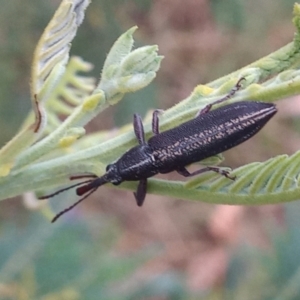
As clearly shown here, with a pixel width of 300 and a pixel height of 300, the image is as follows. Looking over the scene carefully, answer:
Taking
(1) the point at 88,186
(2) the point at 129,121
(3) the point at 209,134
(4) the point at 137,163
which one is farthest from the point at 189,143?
(2) the point at 129,121

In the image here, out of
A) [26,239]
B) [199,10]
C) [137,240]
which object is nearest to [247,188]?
[26,239]

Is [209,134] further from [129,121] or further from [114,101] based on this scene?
[129,121]

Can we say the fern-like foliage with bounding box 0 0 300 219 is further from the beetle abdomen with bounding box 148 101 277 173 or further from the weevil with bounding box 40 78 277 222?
the beetle abdomen with bounding box 148 101 277 173

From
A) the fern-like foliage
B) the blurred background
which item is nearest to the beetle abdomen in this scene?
the fern-like foliage

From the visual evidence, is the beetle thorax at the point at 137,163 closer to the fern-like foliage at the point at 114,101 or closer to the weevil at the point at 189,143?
the weevil at the point at 189,143

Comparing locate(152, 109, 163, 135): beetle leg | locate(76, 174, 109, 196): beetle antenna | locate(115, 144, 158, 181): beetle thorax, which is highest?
locate(152, 109, 163, 135): beetle leg

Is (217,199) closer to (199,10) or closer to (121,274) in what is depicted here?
(121,274)
